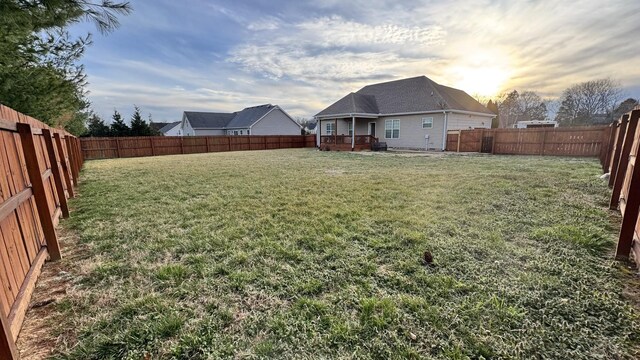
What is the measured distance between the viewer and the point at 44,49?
6.29 m

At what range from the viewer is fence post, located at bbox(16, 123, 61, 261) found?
2.66 meters

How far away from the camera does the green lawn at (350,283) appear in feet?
5.63

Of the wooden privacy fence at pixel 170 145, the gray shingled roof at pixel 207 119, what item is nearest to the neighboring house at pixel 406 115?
the wooden privacy fence at pixel 170 145

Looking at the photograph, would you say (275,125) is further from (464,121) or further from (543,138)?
(543,138)

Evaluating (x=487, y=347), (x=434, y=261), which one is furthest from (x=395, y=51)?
(x=487, y=347)

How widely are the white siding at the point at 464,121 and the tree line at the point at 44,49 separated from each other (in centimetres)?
1883

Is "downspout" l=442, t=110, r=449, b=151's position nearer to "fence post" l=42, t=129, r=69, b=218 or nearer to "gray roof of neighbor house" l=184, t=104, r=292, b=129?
"fence post" l=42, t=129, r=69, b=218

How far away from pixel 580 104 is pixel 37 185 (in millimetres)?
56544

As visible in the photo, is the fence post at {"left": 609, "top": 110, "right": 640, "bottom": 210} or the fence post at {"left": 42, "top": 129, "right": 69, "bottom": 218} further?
the fence post at {"left": 42, "top": 129, "right": 69, "bottom": 218}

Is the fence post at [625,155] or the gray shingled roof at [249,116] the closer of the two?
the fence post at [625,155]

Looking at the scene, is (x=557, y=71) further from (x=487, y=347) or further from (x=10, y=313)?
(x=10, y=313)

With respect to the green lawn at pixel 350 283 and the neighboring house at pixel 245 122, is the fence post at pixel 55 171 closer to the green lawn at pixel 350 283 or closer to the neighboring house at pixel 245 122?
the green lawn at pixel 350 283

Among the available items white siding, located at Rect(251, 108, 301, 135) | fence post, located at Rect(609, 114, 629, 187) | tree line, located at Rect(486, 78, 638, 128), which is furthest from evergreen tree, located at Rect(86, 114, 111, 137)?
tree line, located at Rect(486, 78, 638, 128)

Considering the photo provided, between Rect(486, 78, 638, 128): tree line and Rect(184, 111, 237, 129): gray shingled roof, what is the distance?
37289 millimetres
